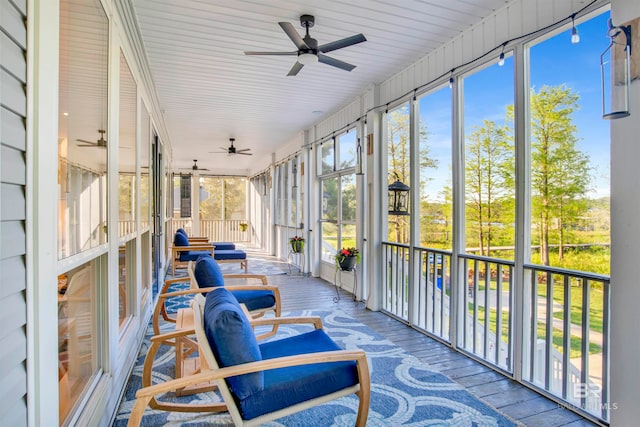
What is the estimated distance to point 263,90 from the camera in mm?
4512

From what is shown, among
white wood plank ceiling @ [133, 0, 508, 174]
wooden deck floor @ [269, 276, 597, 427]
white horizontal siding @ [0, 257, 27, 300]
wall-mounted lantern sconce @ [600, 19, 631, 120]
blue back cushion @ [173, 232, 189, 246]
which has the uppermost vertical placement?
white wood plank ceiling @ [133, 0, 508, 174]

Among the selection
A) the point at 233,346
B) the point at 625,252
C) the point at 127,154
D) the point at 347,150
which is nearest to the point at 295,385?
the point at 233,346

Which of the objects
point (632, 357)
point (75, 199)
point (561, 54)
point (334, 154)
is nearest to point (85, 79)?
point (75, 199)

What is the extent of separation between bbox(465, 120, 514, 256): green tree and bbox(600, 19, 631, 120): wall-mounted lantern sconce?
864 mm

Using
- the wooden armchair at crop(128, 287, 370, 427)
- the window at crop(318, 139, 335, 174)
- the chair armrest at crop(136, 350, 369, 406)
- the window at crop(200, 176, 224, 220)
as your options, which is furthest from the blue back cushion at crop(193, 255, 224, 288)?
the window at crop(200, 176, 224, 220)

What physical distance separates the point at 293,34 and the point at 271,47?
85 cm

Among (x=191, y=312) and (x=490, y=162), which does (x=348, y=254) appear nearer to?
(x=490, y=162)

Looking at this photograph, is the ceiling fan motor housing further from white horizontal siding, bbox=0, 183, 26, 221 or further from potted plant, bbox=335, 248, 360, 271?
potted plant, bbox=335, 248, 360, 271

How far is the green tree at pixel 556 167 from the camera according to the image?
2277 mm

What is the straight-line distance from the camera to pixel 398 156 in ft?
13.5

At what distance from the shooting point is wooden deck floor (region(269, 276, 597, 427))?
83.6 inches

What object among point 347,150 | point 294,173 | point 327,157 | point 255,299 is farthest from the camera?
point 294,173

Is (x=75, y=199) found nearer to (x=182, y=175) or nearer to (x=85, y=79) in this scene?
(x=85, y=79)

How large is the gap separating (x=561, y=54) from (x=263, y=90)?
10.7 feet
